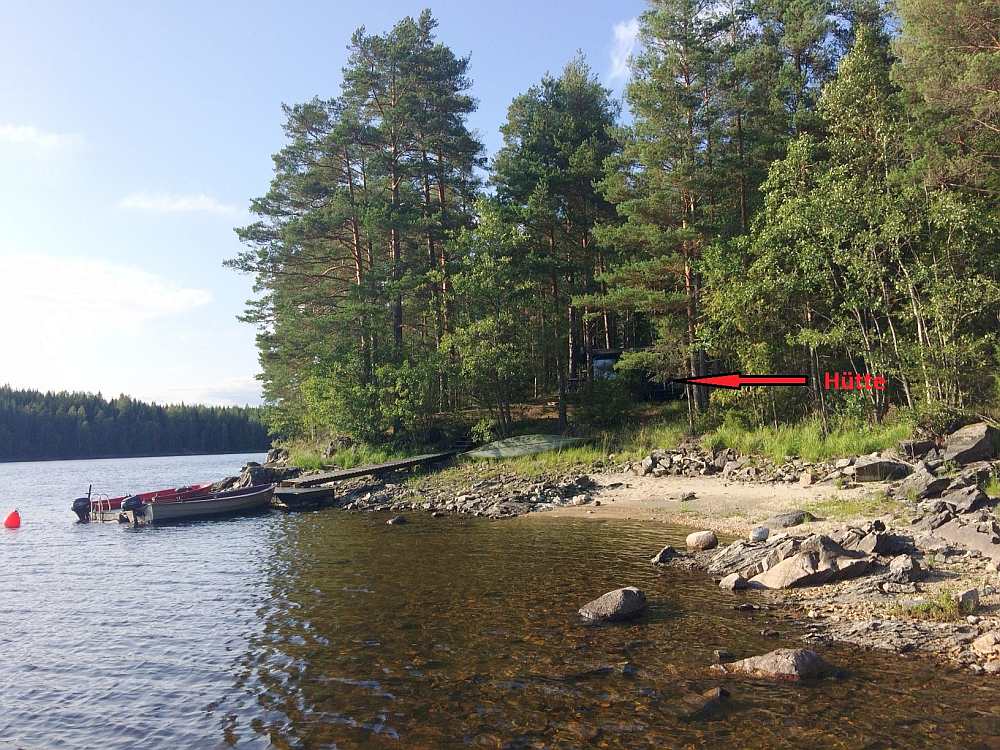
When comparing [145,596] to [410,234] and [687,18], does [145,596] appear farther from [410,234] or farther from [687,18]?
[687,18]

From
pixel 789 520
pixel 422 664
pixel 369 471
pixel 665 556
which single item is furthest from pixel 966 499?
pixel 369 471

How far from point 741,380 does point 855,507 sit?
11.4 m

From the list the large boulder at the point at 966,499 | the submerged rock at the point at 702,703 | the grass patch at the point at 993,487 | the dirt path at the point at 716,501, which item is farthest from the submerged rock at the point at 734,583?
the grass patch at the point at 993,487

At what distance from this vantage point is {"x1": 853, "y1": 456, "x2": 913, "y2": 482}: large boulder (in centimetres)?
1744

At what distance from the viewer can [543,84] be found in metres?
37.9

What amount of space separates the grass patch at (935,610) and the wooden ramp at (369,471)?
23.3 metres

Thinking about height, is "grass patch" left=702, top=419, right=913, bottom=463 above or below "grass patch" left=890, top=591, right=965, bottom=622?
above

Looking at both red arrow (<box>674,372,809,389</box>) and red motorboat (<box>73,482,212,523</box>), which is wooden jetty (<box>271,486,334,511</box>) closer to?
red motorboat (<box>73,482,212,523</box>)

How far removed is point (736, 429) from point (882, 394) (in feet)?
17.0

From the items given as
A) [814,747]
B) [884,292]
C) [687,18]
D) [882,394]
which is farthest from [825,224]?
[814,747]

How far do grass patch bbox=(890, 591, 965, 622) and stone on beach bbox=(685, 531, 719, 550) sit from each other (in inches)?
207

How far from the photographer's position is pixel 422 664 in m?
8.41

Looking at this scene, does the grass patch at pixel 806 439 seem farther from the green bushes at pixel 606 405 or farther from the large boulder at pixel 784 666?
the large boulder at pixel 784 666

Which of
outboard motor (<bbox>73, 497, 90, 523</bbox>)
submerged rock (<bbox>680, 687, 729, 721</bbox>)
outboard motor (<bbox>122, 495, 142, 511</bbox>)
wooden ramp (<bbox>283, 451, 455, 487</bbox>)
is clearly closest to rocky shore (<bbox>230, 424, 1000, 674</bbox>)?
submerged rock (<bbox>680, 687, 729, 721</bbox>)
